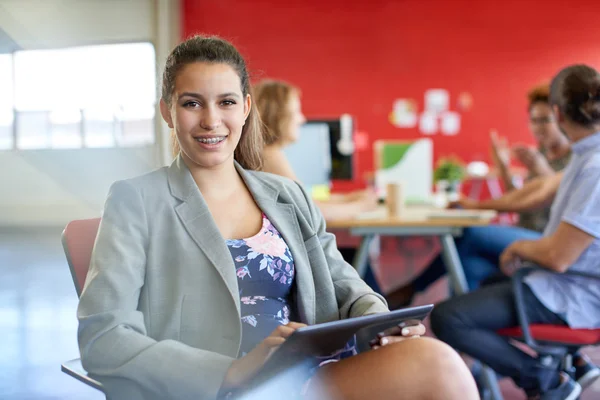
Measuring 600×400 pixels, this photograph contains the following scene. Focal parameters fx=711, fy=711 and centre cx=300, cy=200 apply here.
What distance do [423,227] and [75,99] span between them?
8.54m

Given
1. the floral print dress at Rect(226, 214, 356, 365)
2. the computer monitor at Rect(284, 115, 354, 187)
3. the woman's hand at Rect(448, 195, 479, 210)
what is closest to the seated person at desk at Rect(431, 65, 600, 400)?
the floral print dress at Rect(226, 214, 356, 365)

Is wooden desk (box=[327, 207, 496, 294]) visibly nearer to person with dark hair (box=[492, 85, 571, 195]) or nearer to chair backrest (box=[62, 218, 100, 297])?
person with dark hair (box=[492, 85, 571, 195])

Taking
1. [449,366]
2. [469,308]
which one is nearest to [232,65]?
[449,366]

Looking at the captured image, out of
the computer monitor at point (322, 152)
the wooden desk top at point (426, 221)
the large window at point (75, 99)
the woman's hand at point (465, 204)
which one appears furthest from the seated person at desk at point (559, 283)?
the large window at point (75, 99)

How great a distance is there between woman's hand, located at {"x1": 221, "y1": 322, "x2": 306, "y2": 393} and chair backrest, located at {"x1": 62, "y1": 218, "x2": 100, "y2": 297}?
380mm

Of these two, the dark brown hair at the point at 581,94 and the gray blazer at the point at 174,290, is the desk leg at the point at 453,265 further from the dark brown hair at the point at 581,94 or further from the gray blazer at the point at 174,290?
the gray blazer at the point at 174,290

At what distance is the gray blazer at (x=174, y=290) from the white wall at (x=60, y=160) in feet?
27.6

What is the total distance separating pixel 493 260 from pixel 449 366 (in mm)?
2312

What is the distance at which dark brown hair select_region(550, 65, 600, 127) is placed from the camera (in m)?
2.32

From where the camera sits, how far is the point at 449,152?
8.14 meters

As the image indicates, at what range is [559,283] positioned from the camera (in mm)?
2311

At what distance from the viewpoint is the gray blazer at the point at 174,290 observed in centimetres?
126

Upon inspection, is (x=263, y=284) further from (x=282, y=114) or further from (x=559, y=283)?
(x=282, y=114)

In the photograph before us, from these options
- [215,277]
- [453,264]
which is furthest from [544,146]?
[215,277]
